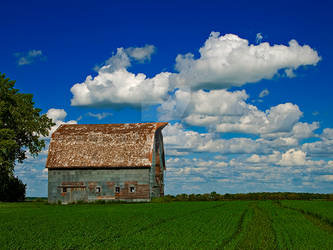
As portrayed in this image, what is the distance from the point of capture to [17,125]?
143 ft

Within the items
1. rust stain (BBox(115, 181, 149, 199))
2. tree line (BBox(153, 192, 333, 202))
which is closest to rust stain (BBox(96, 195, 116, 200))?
rust stain (BBox(115, 181, 149, 199))

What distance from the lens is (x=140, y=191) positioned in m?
47.6

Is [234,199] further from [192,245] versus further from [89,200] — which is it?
[192,245]

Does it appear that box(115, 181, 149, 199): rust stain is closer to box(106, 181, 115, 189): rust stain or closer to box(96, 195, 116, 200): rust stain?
box(96, 195, 116, 200): rust stain

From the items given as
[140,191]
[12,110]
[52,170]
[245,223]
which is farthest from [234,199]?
[245,223]

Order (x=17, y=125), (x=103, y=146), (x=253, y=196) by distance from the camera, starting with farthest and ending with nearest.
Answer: (x=253, y=196), (x=103, y=146), (x=17, y=125)

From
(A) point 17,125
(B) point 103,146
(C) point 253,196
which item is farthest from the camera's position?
(C) point 253,196

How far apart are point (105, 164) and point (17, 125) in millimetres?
10685

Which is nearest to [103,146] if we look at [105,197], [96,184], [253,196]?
[96,184]

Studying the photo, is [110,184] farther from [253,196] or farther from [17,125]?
[253,196]

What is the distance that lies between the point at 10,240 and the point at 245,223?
40.7 feet

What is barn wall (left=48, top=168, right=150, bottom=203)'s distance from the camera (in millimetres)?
47750

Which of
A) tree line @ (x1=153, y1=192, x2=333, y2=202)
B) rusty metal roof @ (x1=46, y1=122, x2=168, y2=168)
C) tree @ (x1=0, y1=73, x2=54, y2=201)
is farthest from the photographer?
tree line @ (x1=153, y1=192, x2=333, y2=202)

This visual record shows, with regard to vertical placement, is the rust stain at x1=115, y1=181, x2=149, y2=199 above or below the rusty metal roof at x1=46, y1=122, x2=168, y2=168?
below
